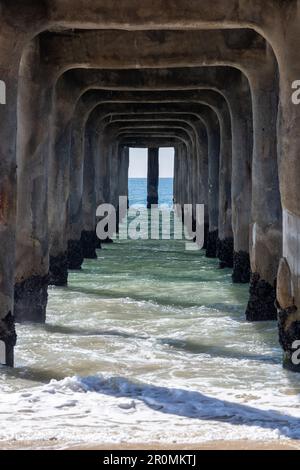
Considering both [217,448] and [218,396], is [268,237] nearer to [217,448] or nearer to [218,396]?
[218,396]

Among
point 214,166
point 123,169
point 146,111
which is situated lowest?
point 214,166

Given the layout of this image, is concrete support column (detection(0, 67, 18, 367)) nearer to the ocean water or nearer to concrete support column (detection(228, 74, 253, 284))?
the ocean water

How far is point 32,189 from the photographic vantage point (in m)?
9.70

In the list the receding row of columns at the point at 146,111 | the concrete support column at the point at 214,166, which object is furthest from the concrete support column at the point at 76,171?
the concrete support column at the point at 214,166

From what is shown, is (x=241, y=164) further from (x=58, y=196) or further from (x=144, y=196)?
(x=144, y=196)

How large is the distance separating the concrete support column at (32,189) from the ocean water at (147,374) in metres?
0.40

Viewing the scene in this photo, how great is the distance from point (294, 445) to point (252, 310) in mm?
5414

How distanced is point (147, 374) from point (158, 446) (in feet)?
7.54

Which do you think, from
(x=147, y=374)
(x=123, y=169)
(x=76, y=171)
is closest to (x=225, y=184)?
(x=76, y=171)

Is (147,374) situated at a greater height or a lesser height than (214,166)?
lesser

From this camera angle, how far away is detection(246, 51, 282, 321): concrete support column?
9938 mm

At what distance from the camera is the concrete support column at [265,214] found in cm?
994

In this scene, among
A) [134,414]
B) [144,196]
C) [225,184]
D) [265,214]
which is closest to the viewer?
[134,414]

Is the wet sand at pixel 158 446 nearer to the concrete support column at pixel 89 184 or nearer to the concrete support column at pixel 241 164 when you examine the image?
the concrete support column at pixel 241 164
